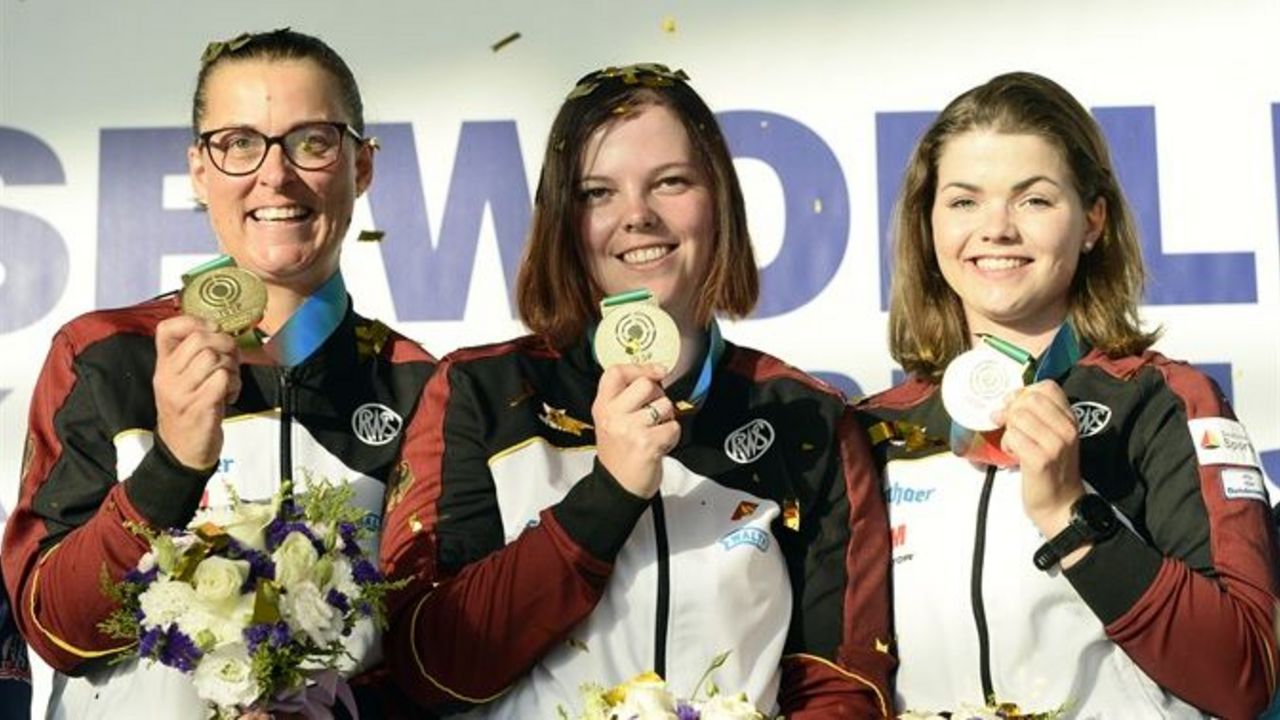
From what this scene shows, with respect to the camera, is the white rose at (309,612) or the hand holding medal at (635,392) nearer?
the white rose at (309,612)

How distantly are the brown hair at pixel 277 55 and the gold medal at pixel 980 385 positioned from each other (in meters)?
1.10

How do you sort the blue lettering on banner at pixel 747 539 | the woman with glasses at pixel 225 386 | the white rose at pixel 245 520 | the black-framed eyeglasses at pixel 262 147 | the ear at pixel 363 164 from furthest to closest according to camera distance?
the ear at pixel 363 164
the black-framed eyeglasses at pixel 262 147
the blue lettering on banner at pixel 747 539
the woman with glasses at pixel 225 386
the white rose at pixel 245 520

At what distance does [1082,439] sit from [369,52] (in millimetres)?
1850

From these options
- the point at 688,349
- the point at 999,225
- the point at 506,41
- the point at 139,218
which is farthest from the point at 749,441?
the point at 139,218

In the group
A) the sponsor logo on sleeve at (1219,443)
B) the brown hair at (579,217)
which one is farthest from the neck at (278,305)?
the sponsor logo on sleeve at (1219,443)

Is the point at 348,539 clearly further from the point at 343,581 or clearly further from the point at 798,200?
the point at 798,200

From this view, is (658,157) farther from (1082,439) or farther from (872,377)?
(872,377)

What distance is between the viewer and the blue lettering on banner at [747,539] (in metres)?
3.51

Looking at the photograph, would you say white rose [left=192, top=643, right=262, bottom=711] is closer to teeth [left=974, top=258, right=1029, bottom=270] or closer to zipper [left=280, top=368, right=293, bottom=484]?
zipper [left=280, top=368, right=293, bottom=484]

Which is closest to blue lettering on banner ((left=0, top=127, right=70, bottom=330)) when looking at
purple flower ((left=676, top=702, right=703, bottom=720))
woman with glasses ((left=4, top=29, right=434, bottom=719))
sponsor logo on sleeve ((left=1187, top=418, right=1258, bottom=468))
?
woman with glasses ((left=4, top=29, right=434, bottom=719))

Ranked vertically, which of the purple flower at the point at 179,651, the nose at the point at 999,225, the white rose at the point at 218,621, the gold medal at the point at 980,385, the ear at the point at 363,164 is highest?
the ear at the point at 363,164

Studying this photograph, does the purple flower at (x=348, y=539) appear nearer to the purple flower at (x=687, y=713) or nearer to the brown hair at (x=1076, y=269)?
the purple flower at (x=687, y=713)

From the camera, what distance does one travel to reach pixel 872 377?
4.71 m

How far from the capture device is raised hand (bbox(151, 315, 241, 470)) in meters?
3.26
